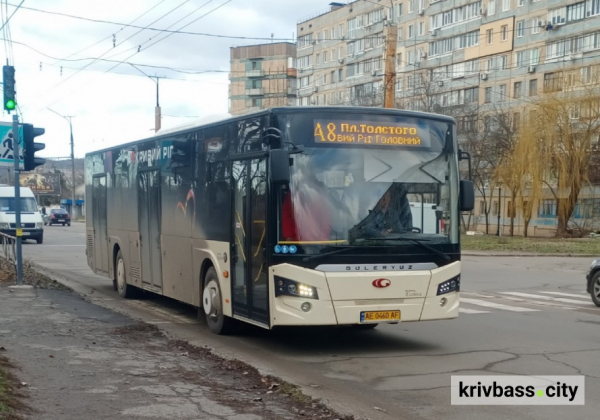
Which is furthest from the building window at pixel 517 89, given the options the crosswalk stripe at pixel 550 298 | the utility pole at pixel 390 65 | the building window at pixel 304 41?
the crosswalk stripe at pixel 550 298

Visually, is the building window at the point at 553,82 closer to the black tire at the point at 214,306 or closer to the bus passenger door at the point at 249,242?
the black tire at the point at 214,306

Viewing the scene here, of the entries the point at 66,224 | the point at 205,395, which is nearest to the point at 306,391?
the point at 205,395

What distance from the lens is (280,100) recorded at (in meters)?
109

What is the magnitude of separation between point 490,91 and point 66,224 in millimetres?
41717

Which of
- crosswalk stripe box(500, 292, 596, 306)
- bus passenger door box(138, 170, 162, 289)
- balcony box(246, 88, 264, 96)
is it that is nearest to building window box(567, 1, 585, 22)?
crosswalk stripe box(500, 292, 596, 306)

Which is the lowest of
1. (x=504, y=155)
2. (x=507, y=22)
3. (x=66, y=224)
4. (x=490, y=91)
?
(x=66, y=224)

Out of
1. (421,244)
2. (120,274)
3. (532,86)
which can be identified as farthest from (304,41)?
(421,244)

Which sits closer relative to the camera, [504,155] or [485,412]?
[485,412]

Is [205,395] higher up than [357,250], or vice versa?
[357,250]

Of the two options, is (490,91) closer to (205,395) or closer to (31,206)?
(31,206)

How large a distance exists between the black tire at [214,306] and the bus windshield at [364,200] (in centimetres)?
217

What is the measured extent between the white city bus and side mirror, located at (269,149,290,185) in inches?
0.6

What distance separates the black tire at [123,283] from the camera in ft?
53.4

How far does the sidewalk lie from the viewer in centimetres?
680
